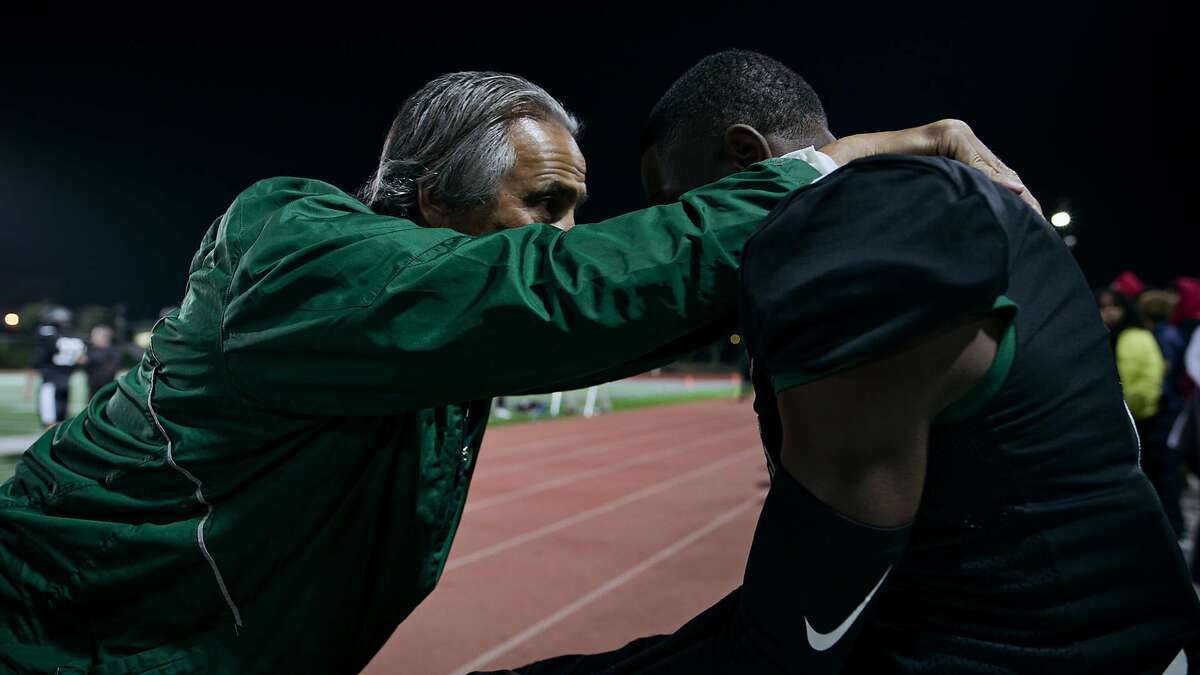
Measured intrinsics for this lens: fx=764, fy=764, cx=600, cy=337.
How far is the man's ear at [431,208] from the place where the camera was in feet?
5.24

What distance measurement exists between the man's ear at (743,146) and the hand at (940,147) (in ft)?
1.16

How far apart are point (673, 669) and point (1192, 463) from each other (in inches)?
214

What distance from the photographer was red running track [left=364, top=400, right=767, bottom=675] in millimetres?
3990

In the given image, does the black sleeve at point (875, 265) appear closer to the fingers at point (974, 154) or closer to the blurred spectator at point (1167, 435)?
the fingers at point (974, 154)

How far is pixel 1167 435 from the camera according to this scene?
562 cm

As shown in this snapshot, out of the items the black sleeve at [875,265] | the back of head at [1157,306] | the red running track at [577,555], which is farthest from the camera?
the back of head at [1157,306]

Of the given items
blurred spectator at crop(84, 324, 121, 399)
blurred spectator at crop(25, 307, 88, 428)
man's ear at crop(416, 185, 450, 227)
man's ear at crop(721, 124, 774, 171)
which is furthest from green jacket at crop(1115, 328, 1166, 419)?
blurred spectator at crop(25, 307, 88, 428)

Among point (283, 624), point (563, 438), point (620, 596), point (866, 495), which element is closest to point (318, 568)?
point (283, 624)

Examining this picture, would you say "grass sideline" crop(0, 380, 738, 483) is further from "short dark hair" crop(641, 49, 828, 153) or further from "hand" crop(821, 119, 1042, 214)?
"hand" crop(821, 119, 1042, 214)

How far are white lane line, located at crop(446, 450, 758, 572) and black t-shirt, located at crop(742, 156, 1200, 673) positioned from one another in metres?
4.73

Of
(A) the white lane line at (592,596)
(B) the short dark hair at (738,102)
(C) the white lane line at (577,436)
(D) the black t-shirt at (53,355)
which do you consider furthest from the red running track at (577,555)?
(D) the black t-shirt at (53,355)

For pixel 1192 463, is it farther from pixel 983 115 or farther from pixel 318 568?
pixel 983 115

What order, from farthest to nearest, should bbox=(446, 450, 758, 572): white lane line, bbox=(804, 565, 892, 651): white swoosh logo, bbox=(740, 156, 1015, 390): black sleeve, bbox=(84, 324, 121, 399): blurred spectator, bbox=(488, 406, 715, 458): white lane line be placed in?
bbox=(84, 324, 121, 399): blurred spectator, bbox=(488, 406, 715, 458): white lane line, bbox=(446, 450, 758, 572): white lane line, bbox=(804, 565, 892, 651): white swoosh logo, bbox=(740, 156, 1015, 390): black sleeve

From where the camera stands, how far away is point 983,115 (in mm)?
13820
